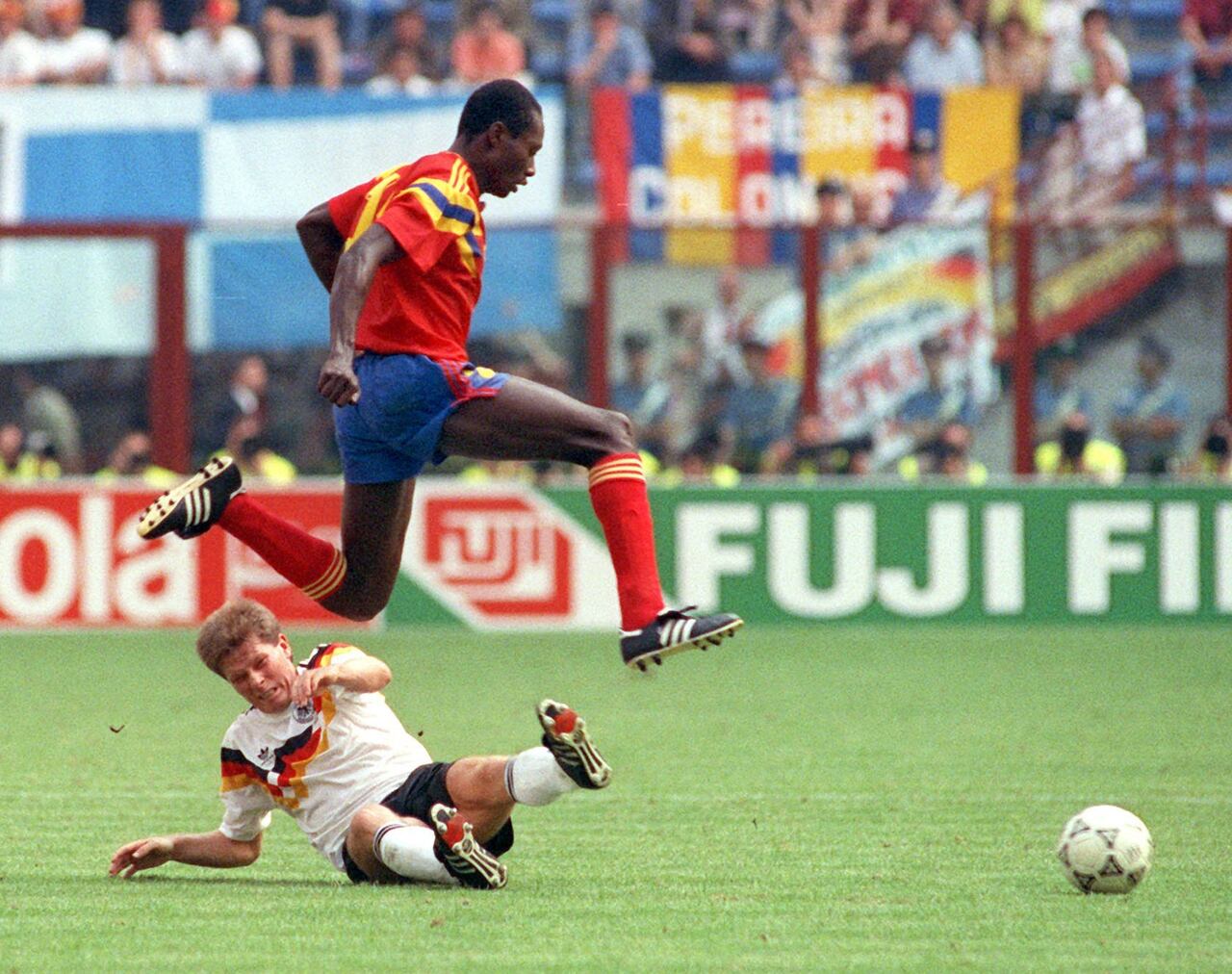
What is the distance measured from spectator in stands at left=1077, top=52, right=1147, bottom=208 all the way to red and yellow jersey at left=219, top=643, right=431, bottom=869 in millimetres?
12752

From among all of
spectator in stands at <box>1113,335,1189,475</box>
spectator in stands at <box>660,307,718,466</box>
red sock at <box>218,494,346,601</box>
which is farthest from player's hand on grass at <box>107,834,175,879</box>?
spectator in stands at <box>1113,335,1189,475</box>

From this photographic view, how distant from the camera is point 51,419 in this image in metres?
15.5

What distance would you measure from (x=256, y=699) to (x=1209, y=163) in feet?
47.8

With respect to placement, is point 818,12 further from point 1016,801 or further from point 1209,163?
point 1016,801

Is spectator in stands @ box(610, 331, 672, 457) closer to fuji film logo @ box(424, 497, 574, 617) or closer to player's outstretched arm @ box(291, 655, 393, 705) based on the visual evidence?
fuji film logo @ box(424, 497, 574, 617)

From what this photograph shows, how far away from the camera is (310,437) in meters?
15.4

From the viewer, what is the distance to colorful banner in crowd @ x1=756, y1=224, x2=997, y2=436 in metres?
15.4

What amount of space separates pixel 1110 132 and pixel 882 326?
3772 millimetres

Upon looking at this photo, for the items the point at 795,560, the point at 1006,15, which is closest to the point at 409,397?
the point at 795,560

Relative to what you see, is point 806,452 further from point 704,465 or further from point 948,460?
point 948,460

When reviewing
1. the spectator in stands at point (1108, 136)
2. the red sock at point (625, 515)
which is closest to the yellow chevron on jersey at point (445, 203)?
the red sock at point (625, 515)

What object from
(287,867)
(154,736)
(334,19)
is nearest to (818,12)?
(334,19)

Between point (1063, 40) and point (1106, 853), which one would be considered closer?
point (1106, 853)

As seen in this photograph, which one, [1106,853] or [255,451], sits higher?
[255,451]
